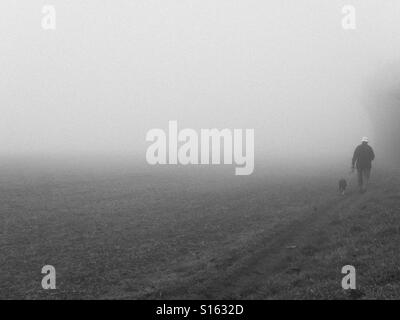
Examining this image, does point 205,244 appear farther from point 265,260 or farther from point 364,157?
point 364,157

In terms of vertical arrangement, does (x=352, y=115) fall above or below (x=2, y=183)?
above

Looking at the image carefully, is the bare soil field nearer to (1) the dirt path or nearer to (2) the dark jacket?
(1) the dirt path

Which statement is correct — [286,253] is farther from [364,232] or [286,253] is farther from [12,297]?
[12,297]

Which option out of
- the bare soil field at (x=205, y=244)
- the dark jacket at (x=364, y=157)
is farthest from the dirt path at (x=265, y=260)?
the dark jacket at (x=364, y=157)

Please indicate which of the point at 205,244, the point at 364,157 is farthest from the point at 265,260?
the point at 364,157

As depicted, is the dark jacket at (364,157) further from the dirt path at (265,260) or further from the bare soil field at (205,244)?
the dirt path at (265,260)

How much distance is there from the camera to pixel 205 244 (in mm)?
22844

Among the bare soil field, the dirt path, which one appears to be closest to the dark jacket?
the bare soil field

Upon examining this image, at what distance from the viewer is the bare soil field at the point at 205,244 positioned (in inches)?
632
